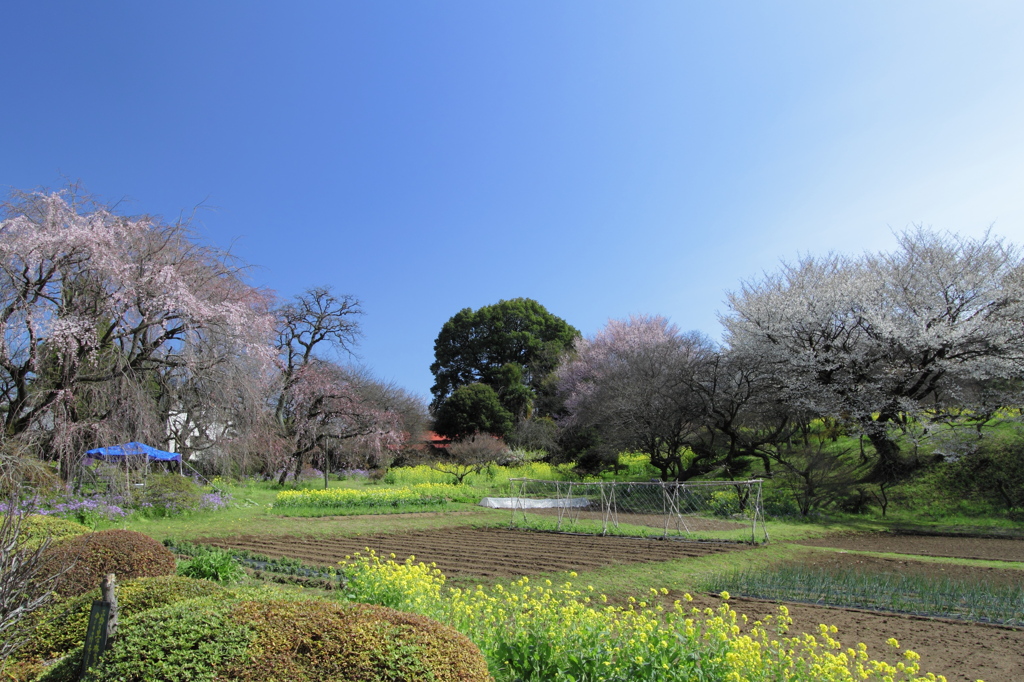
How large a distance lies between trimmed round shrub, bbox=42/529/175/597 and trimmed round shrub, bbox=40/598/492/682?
8.03 ft

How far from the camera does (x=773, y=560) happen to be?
10.3 meters

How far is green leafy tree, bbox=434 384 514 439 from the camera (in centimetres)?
3484

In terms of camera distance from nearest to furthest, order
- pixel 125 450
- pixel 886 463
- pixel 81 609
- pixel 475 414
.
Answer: pixel 81 609 < pixel 125 450 < pixel 886 463 < pixel 475 414

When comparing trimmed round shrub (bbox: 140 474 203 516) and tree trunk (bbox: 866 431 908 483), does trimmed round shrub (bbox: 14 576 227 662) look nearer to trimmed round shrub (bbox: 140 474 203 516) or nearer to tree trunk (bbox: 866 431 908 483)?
trimmed round shrub (bbox: 140 474 203 516)

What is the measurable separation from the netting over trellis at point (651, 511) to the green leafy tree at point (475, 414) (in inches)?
439

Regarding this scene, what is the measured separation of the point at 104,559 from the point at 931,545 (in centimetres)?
1468

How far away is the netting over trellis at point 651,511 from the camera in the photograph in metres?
13.5

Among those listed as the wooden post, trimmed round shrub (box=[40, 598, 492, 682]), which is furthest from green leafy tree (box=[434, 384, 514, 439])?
trimmed round shrub (box=[40, 598, 492, 682])

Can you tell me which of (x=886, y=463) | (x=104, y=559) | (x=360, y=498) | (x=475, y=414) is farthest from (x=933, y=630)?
(x=475, y=414)

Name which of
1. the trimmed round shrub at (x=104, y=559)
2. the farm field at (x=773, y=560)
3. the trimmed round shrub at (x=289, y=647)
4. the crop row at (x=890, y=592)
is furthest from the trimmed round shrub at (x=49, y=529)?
the crop row at (x=890, y=592)

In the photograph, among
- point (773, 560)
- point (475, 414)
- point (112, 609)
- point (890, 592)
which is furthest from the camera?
point (475, 414)

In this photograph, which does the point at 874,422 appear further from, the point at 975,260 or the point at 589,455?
the point at 589,455

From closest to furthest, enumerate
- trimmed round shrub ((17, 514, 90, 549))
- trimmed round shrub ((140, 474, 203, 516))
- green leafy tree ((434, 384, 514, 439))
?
1. trimmed round shrub ((17, 514, 90, 549))
2. trimmed round shrub ((140, 474, 203, 516))
3. green leafy tree ((434, 384, 514, 439))

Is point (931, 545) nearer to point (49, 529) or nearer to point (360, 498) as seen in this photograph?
point (360, 498)
